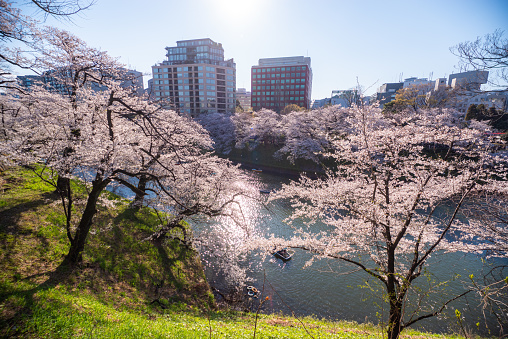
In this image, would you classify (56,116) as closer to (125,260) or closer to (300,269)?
(125,260)

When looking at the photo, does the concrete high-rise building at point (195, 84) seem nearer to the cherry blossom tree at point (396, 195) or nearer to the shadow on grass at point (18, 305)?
the cherry blossom tree at point (396, 195)

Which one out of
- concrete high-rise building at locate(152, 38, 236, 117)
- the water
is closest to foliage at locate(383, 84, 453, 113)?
the water

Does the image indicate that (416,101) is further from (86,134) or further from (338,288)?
(86,134)

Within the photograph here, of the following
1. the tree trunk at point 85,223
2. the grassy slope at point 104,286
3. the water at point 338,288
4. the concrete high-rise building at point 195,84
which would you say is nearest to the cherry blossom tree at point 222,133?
the concrete high-rise building at point 195,84

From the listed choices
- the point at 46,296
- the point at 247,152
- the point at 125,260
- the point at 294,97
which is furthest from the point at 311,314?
the point at 294,97

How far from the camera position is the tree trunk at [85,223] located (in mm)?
6781

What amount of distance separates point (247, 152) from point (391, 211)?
104ft

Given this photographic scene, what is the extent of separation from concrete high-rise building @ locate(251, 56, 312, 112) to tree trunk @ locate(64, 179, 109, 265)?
67.4 metres

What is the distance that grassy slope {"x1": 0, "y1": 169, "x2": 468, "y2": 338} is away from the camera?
4.61 meters

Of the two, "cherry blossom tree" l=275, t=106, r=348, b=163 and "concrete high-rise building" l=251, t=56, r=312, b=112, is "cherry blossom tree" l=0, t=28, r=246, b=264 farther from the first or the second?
"concrete high-rise building" l=251, t=56, r=312, b=112

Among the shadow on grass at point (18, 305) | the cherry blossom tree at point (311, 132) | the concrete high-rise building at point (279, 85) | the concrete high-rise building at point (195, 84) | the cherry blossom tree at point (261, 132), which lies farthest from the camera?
the concrete high-rise building at point (279, 85)

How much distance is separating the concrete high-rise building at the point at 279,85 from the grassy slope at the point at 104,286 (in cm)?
6516

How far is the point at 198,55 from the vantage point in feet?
218

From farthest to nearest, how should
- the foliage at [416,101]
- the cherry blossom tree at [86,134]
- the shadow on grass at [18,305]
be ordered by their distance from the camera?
the foliage at [416,101]
the cherry blossom tree at [86,134]
the shadow on grass at [18,305]
